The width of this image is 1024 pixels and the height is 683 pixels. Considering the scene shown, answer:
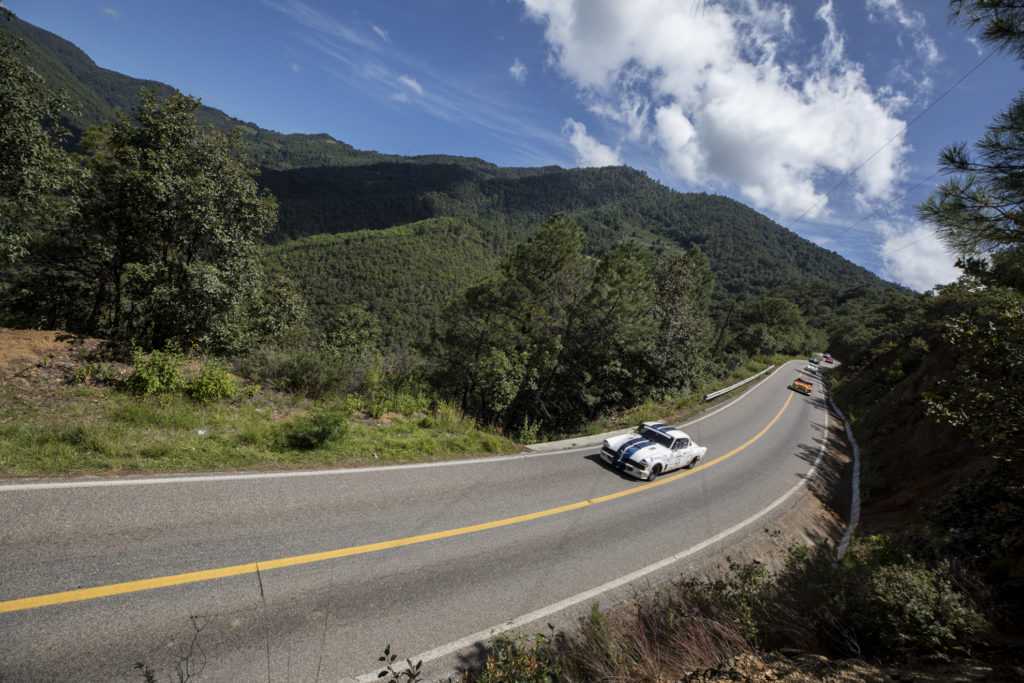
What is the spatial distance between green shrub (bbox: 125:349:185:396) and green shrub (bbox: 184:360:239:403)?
0.19 meters

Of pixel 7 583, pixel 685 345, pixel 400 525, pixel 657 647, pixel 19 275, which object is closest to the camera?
pixel 7 583

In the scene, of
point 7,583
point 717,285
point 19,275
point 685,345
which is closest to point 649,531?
point 7,583

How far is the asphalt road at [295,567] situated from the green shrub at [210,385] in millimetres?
2949

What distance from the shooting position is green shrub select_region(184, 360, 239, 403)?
304 inches

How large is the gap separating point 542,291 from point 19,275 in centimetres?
2267

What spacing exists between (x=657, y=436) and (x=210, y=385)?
11.4 m

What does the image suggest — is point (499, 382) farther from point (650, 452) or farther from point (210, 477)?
point (210, 477)

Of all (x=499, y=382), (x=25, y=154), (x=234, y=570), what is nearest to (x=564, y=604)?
(x=234, y=570)

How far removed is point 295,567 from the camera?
14.9ft

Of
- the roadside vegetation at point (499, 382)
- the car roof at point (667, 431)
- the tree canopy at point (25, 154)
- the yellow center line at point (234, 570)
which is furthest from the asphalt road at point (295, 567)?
the tree canopy at point (25, 154)

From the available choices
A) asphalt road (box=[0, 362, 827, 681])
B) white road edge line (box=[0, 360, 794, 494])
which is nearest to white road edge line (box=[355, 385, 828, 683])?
asphalt road (box=[0, 362, 827, 681])

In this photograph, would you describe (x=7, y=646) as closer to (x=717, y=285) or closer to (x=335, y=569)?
(x=335, y=569)

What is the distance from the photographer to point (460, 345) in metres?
17.8

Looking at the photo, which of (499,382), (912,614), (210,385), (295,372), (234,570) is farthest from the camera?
(499,382)
